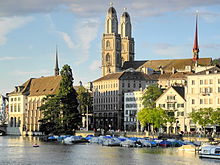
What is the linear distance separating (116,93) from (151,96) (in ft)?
109

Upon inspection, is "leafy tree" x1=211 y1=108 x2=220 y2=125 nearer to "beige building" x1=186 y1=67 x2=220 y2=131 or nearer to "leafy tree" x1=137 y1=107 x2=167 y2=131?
"beige building" x1=186 y1=67 x2=220 y2=131

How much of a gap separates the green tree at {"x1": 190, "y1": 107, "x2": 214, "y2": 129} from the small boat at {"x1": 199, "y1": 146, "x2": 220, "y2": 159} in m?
32.6

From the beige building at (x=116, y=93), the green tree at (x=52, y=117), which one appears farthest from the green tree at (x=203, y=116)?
the beige building at (x=116, y=93)

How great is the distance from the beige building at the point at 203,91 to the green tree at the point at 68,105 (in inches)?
1036

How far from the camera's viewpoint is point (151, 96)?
158625mm

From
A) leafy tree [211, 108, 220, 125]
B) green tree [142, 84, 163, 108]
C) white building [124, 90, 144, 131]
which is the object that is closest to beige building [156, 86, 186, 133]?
green tree [142, 84, 163, 108]

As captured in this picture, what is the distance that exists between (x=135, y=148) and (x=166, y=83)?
81.1 meters

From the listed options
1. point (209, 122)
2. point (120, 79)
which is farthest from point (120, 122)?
point (209, 122)

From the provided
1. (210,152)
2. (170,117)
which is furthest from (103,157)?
(170,117)

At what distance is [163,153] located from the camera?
10044cm

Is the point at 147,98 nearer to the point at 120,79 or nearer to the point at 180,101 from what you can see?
the point at 180,101

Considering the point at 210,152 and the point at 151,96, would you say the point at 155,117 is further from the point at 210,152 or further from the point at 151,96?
the point at 210,152

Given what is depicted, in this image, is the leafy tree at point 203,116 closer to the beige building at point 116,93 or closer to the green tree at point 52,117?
the green tree at point 52,117

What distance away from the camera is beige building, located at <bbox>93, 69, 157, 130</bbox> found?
190 m
